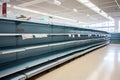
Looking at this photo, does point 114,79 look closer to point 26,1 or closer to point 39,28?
point 39,28

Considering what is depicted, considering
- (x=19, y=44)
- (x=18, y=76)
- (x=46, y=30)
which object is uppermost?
(x=46, y=30)

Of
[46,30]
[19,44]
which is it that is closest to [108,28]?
[46,30]

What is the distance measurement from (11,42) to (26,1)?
6.51m

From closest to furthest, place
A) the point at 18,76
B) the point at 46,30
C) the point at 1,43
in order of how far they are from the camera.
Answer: the point at 18,76 < the point at 1,43 < the point at 46,30

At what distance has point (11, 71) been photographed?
204 centimetres

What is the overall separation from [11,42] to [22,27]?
45 centimetres

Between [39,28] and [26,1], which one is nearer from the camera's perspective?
[39,28]

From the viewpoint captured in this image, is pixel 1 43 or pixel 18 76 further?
pixel 1 43

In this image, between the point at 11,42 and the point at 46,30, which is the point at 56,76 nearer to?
the point at 11,42

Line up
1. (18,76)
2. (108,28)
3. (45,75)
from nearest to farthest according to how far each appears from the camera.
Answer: (18,76), (45,75), (108,28)

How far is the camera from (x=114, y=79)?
260cm

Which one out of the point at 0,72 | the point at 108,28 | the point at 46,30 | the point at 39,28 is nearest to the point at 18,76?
the point at 0,72

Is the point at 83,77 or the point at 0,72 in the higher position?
the point at 0,72

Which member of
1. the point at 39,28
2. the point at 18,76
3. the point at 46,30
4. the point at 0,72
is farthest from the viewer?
the point at 46,30
